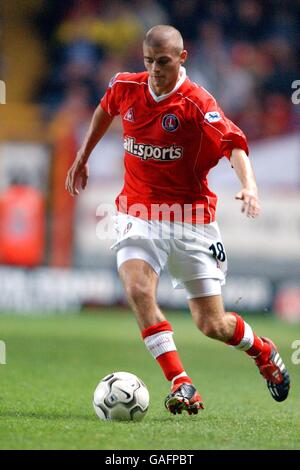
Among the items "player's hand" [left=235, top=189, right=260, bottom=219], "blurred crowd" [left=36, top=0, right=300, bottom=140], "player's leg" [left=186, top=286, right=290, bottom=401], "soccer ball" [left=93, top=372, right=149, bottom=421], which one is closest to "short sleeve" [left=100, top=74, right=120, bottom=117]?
"player's leg" [left=186, top=286, right=290, bottom=401]

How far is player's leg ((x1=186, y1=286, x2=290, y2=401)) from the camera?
598 cm

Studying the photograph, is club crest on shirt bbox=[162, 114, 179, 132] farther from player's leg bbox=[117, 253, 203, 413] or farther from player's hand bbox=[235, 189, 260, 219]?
player's hand bbox=[235, 189, 260, 219]

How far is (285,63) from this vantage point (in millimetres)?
16156

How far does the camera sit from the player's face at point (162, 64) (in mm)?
5656

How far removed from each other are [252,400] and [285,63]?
1024 centimetres

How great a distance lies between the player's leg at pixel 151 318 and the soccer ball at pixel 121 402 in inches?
10.3

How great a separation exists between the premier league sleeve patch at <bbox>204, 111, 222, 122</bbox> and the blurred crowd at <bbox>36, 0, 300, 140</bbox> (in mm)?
9355

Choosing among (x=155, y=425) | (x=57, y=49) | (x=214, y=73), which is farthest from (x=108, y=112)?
(x=57, y=49)

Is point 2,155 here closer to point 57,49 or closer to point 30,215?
point 30,215

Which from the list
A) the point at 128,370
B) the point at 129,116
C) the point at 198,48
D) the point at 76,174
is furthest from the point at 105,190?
the point at 129,116

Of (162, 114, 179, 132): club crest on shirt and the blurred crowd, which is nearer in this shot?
(162, 114, 179, 132): club crest on shirt

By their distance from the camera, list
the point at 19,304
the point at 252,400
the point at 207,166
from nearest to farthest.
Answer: the point at 207,166 → the point at 252,400 → the point at 19,304

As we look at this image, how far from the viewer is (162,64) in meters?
5.71

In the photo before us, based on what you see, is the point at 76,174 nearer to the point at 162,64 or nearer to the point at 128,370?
the point at 162,64
